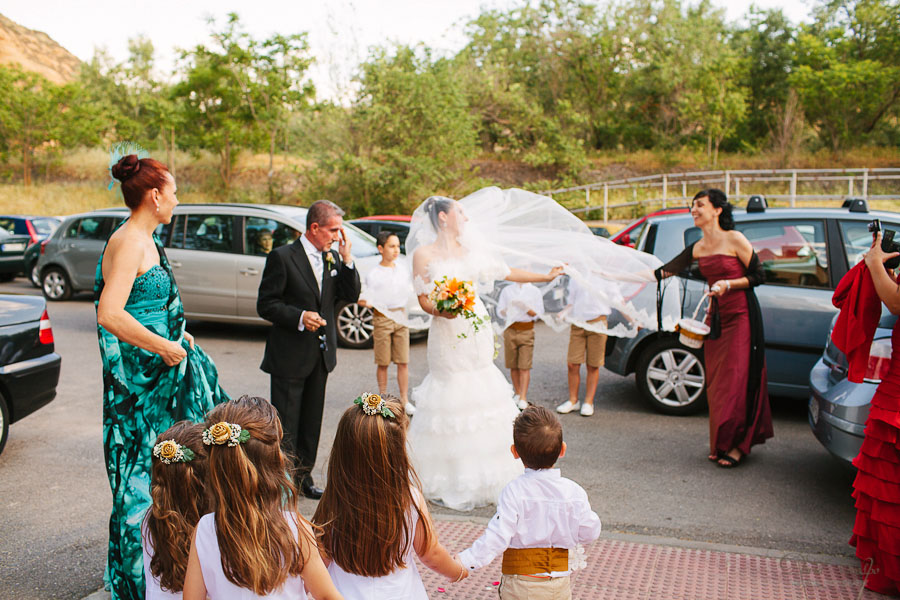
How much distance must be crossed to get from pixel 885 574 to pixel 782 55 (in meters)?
40.3

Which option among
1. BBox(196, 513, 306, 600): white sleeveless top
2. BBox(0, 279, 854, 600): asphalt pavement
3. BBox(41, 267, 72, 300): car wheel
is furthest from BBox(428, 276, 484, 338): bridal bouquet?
BBox(41, 267, 72, 300): car wheel

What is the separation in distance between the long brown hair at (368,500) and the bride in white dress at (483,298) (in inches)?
99.3

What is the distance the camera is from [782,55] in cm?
3834

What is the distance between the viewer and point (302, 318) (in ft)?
15.7

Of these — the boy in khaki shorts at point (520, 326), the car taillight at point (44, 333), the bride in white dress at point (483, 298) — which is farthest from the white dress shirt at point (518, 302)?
the car taillight at point (44, 333)

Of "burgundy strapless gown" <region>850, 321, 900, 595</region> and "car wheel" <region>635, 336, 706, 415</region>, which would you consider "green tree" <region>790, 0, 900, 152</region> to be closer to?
"car wheel" <region>635, 336, 706, 415</region>

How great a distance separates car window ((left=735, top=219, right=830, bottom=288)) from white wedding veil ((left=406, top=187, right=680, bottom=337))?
3.53ft

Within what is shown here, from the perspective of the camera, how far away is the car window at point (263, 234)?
1069 cm

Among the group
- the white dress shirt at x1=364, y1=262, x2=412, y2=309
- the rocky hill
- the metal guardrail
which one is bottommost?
the white dress shirt at x1=364, y1=262, x2=412, y2=309

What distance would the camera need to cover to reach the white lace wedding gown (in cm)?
519

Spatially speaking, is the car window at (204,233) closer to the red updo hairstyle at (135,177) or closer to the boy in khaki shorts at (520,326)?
the boy in khaki shorts at (520,326)

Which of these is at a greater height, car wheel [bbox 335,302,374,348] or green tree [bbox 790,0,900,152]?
green tree [bbox 790,0,900,152]

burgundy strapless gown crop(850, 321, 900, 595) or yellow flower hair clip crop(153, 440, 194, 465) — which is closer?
yellow flower hair clip crop(153, 440, 194, 465)

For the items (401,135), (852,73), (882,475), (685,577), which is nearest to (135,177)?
(685,577)
